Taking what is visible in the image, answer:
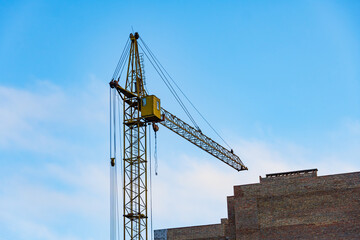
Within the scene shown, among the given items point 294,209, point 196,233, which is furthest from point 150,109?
point 294,209

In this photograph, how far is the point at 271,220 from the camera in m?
67.2

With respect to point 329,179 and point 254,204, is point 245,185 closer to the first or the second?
point 254,204

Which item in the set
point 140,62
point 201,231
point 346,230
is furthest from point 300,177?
point 140,62

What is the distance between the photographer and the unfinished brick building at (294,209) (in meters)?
64.7

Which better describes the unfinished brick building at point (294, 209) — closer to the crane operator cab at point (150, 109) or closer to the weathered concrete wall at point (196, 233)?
the weathered concrete wall at point (196, 233)

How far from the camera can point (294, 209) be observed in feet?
219

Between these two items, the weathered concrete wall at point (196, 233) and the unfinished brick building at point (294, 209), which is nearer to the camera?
the unfinished brick building at point (294, 209)

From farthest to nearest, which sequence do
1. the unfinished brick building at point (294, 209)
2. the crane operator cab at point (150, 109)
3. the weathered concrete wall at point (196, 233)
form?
the crane operator cab at point (150, 109) < the weathered concrete wall at point (196, 233) < the unfinished brick building at point (294, 209)

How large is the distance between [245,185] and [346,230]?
11.6 m

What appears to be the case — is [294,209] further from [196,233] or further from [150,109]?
[150,109]

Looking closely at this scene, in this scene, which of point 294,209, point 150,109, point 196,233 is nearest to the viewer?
point 294,209

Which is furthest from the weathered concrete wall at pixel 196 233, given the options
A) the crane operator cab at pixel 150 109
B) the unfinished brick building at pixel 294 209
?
the crane operator cab at pixel 150 109

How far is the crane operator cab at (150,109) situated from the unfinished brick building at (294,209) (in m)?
14.1

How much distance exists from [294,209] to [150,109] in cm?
2139
